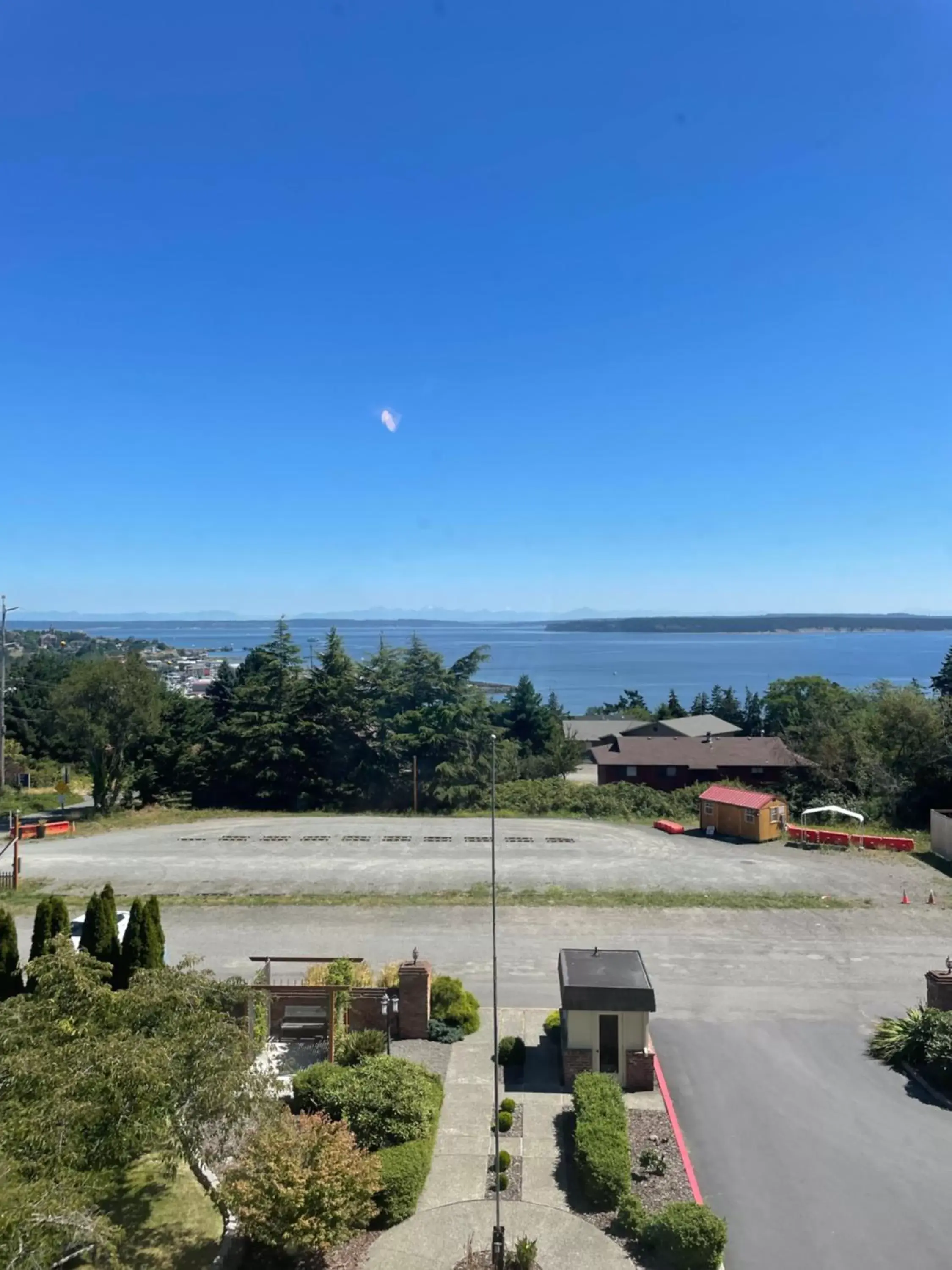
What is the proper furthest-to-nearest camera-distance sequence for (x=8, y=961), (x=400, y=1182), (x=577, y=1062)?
(x=577, y=1062) → (x=8, y=961) → (x=400, y=1182)

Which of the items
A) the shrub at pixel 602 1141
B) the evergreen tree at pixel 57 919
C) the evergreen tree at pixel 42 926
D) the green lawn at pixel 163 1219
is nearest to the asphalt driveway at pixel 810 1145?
the shrub at pixel 602 1141

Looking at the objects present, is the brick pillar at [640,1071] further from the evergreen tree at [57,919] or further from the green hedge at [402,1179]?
the evergreen tree at [57,919]

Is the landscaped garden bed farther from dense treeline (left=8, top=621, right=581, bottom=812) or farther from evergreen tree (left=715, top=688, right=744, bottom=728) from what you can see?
evergreen tree (left=715, top=688, right=744, bottom=728)

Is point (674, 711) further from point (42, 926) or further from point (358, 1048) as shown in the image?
point (42, 926)

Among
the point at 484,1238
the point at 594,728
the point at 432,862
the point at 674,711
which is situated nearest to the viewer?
the point at 484,1238

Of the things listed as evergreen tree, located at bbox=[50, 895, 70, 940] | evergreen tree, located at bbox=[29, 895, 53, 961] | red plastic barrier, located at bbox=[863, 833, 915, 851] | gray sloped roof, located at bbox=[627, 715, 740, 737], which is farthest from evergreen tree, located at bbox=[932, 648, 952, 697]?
evergreen tree, located at bbox=[29, 895, 53, 961]

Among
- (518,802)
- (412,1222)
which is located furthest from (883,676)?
(412,1222)

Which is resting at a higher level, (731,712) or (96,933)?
(96,933)

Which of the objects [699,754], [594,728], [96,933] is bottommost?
[594,728]

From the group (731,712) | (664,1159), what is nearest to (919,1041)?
(664,1159)

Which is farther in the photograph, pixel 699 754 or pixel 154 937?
pixel 699 754
